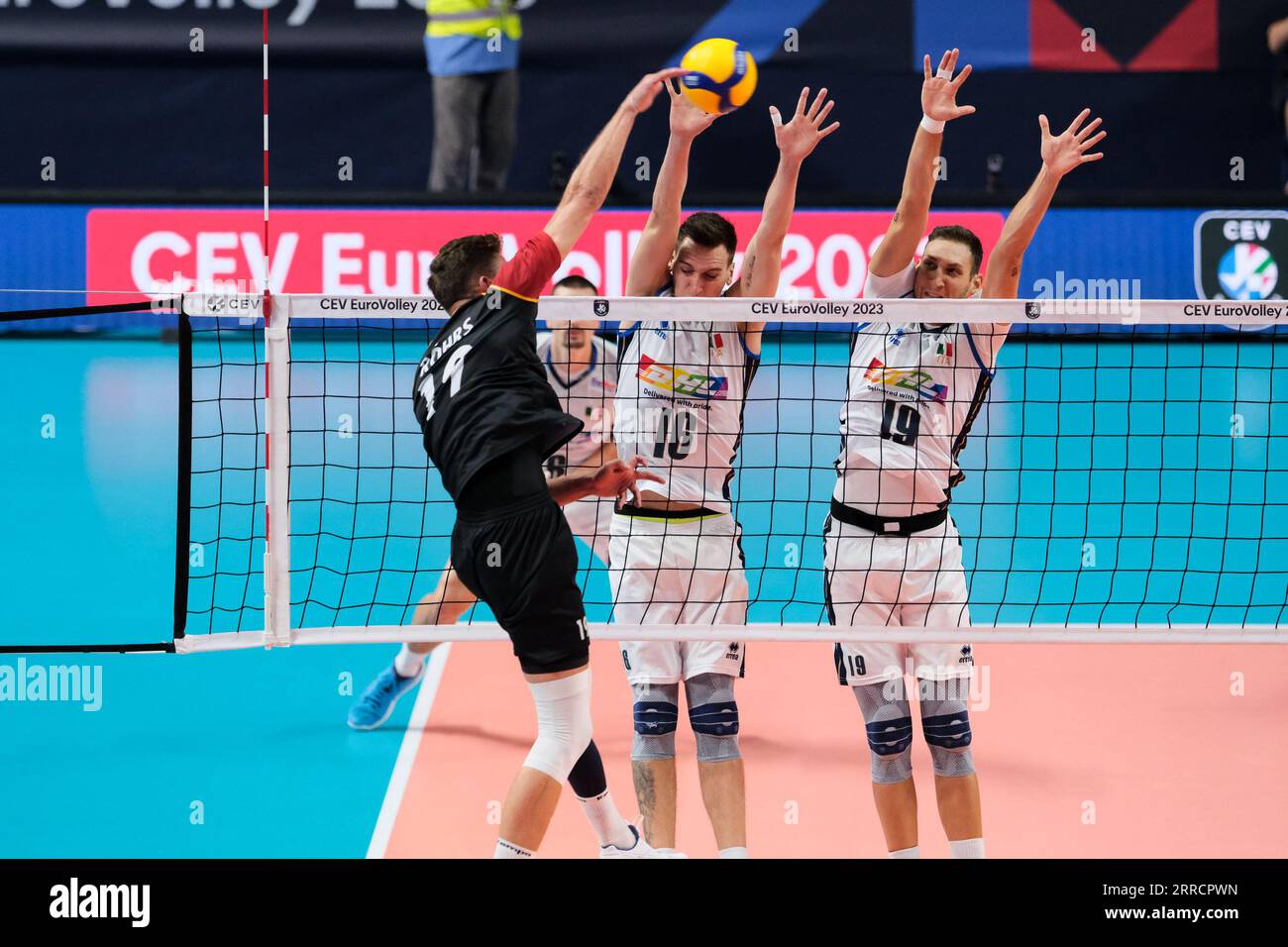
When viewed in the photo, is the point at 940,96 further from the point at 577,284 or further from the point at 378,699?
the point at 378,699

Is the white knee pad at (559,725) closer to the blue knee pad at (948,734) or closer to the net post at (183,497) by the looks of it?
the blue knee pad at (948,734)

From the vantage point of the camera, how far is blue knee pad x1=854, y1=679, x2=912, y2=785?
15.1 feet

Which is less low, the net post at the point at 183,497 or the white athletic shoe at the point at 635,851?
the net post at the point at 183,497

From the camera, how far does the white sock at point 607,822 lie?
14.7 ft

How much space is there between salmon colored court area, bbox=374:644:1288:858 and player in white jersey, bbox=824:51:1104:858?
1.80 feet

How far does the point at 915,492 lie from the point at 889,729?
75 cm

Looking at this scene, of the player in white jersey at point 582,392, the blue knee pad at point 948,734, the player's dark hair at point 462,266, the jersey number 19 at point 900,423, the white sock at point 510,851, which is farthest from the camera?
the player in white jersey at point 582,392

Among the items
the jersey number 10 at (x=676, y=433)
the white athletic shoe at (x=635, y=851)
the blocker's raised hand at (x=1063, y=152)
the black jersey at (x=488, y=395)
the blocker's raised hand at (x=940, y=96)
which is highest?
the blocker's raised hand at (x=940, y=96)

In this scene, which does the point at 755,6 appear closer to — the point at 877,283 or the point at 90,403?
the point at 90,403

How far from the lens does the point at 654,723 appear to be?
478 centimetres

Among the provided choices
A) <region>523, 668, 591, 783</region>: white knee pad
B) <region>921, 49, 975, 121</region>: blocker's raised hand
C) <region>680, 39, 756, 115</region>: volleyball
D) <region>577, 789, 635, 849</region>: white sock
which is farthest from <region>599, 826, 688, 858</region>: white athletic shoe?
<region>921, 49, 975, 121</region>: blocker's raised hand

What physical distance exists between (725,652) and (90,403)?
794 centimetres

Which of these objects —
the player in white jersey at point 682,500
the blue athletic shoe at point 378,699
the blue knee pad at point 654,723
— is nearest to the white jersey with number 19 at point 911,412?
the player in white jersey at point 682,500

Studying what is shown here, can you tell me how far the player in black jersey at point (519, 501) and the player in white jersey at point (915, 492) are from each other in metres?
0.98
